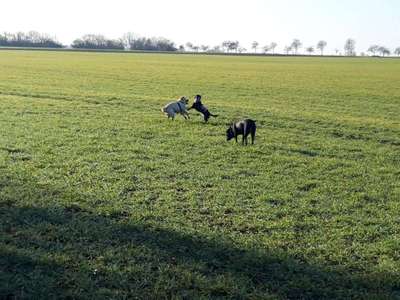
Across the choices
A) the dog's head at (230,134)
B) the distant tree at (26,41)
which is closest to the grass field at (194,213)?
the dog's head at (230,134)

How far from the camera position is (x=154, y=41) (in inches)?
7416

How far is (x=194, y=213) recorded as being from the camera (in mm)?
7449

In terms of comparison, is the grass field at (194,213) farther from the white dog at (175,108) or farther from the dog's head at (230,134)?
the white dog at (175,108)

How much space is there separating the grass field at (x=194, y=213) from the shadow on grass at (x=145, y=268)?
0.02 metres

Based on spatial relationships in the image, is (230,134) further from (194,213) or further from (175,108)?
(194,213)

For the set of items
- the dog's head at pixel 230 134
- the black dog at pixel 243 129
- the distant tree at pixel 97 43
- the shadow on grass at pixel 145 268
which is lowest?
the shadow on grass at pixel 145 268

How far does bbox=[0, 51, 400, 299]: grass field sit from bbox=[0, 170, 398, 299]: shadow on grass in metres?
0.02

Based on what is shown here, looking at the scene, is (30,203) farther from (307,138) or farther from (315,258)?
(307,138)

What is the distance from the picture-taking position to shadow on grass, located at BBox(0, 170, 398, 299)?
499cm

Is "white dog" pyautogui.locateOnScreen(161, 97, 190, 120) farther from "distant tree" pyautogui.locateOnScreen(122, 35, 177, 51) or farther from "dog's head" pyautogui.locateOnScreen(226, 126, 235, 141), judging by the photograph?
"distant tree" pyautogui.locateOnScreen(122, 35, 177, 51)

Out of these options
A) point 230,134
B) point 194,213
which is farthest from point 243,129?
point 194,213

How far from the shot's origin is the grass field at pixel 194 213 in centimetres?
522

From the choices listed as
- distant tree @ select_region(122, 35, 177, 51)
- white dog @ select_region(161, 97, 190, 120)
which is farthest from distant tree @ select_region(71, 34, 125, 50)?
white dog @ select_region(161, 97, 190, 120)

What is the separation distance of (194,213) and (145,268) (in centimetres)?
211
